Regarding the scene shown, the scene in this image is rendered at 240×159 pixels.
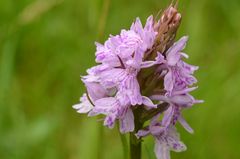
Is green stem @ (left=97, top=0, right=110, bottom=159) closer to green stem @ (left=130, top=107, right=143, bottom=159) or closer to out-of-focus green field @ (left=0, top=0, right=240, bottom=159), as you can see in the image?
out-of-focus green field @ (left=0, top=0, right=240, bottom=159)

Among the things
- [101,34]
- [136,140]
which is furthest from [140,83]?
[101,34]

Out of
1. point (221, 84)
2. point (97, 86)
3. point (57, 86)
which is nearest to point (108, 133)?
point (57, 86)

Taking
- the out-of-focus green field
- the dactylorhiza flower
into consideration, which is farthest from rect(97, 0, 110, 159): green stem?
the dactylorhiza flower

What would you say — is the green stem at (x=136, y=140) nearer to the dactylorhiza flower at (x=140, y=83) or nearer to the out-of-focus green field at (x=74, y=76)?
the dactylorhiza flower at (x=140, y=83)

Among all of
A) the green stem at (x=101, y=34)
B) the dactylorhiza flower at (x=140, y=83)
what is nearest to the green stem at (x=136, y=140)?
the dactylorhiza flower at (x=140, y=83)

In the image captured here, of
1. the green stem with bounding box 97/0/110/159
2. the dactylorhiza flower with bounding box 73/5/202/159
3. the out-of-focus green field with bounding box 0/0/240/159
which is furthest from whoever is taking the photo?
the out-of-focus green field with bounding box 0/0/240/159
